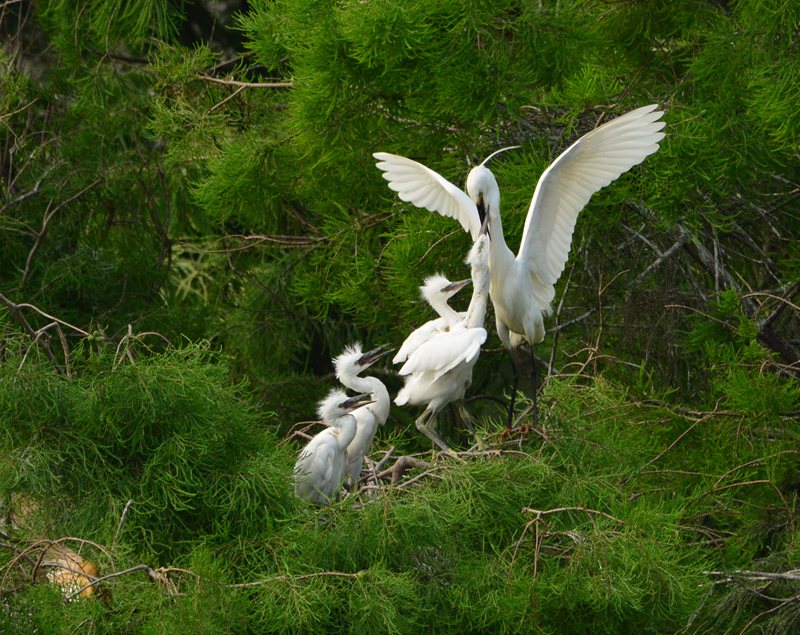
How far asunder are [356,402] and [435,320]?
40 cm

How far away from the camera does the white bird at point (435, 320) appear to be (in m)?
4.40

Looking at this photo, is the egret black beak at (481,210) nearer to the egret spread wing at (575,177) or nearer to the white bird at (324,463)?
the egret spread wing at (575,177)

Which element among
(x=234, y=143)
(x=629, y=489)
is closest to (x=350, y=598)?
(x=629, y=489)

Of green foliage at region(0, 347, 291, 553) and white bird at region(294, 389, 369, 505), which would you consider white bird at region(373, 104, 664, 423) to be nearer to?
white bird at region(294, 389, 369, 505)

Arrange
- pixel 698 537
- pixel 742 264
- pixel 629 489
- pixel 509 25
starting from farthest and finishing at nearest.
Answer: pixel 742 264, pixel 509 25, pixel 698 537, pixel 629 489

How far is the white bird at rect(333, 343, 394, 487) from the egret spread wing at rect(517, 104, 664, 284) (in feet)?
1.74

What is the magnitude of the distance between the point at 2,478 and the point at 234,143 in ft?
9.43

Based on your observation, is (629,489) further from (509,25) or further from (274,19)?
(274,19)

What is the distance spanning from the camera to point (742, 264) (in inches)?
239

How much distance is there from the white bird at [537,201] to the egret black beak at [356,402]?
16.0 inches

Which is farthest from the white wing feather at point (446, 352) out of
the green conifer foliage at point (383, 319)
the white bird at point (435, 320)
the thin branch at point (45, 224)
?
the thin branch at point (45, 224)

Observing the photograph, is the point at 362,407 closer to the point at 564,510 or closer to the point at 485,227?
the point at 485,227

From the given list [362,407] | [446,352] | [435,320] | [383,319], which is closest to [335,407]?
[362,407]

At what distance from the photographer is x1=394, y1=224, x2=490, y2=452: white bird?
4.22 meters
